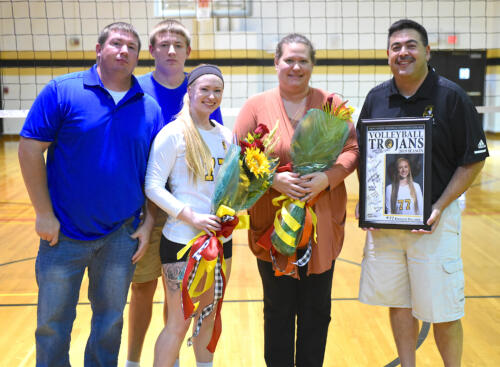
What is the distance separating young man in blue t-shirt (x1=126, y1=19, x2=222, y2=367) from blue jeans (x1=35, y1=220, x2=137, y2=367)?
340mm

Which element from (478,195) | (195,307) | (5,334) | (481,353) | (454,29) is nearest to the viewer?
(195,307)

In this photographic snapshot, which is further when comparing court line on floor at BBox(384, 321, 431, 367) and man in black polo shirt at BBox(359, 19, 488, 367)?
court line on floor at BBox(384, 321, 431, 367)

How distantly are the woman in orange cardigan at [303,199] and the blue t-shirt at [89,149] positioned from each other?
1.63 ft

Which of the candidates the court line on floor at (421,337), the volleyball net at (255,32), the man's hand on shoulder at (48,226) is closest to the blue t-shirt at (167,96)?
the man's hand on shoulder at (48,226)

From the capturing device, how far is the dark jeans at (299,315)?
→ 221 cm

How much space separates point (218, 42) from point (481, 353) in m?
10.0

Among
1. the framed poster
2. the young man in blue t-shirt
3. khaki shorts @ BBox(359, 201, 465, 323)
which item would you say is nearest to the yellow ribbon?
the young man in blue t-shirt

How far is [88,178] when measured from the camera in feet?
6.43

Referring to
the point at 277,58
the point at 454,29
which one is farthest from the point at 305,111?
the point at 454,29

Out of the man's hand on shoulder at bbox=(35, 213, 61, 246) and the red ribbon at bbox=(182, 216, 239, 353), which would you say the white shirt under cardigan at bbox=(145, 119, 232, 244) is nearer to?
the red ribbon at bbox=(182, 216, 239, 353)

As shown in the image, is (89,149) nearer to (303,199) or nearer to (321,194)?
(303,199)

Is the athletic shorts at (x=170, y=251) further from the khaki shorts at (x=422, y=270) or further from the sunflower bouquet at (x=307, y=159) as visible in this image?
the khaki shorts at (x=422, y=270)

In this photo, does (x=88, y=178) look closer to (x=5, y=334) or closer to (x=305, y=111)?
(x=305, y=111)

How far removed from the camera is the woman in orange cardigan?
210 cm
